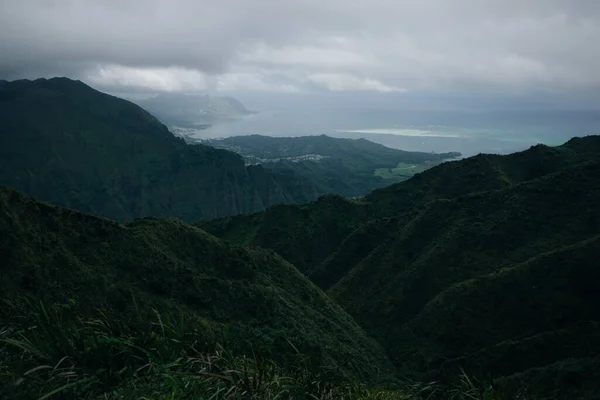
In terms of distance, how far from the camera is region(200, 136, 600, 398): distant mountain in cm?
2588

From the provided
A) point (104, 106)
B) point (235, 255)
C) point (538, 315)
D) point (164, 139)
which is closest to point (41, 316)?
point (235, 255)

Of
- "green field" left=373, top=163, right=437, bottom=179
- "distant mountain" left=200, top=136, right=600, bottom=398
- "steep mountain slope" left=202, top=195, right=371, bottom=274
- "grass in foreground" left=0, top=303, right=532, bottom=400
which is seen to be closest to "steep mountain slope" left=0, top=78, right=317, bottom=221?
"green field" left=373, top=163, right=437, bottom=179

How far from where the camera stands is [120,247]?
1033 inches

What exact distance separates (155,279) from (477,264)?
2537 cm

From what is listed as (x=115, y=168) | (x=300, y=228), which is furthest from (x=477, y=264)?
(x=115, y=168)

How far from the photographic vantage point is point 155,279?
24.9m

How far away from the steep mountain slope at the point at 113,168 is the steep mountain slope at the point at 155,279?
85208 millimetres

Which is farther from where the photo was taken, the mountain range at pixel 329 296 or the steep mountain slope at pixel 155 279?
the steep mountain slope at pixel 155 279

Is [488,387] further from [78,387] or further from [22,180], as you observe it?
[22,180]

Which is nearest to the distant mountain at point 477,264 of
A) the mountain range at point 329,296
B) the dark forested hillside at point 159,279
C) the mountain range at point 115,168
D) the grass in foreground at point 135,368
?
the mountain range at point 329,296

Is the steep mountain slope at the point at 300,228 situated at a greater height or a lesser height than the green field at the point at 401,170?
lesser

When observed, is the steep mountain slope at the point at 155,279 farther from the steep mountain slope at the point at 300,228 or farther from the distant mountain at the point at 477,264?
the steep mountain slope at the point at 300,228

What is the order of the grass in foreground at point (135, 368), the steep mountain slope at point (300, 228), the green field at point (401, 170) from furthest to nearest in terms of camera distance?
the green field at point (401, 170) < the steep mountain slope at point (300, 228) < the grass in foreground at point (135, 368)

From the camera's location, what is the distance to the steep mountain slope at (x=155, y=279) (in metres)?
21.2
